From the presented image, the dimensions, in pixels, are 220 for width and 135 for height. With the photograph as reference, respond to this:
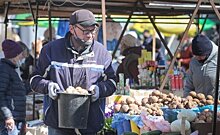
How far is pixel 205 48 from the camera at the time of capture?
21.5 feet

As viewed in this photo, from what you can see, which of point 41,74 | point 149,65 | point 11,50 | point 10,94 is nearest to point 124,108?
point 10,94

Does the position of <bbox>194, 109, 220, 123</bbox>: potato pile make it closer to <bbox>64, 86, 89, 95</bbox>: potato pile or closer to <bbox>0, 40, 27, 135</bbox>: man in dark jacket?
<bbox>64, 86, 89, 95</bbox>: potato pile

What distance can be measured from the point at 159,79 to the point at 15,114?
127 inches

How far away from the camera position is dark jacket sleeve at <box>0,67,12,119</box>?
629 cm

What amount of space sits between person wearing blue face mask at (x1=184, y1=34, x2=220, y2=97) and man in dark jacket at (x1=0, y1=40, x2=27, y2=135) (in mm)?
2134

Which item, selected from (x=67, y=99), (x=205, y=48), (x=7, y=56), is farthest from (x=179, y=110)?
(x=7, y=56)

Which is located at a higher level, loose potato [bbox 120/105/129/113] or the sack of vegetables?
the sack of vegetables

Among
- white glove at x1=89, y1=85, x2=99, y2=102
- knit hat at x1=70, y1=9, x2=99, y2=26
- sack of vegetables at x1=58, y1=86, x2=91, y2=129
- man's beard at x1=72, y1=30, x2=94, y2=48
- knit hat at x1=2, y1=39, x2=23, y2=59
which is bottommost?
sack of vegetables at x1=58, y1=86, x2=91, y2=129

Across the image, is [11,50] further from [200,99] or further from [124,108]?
A: [200,99]

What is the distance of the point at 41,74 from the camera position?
483 centimetres

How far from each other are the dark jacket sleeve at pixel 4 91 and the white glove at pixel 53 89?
5.99 feet

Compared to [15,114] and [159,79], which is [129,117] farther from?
[159,79]

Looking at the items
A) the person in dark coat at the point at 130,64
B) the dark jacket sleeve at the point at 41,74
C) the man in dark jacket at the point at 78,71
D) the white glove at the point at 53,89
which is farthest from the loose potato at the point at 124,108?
the person in dark coat at the point at 130,64

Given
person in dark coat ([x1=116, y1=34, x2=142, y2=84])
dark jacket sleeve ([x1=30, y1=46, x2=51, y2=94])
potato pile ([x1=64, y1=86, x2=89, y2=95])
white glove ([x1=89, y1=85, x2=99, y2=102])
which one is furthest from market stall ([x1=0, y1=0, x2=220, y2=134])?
dark jacket sleeve ([x1=30, y1=46, x2=51, y2=94])
